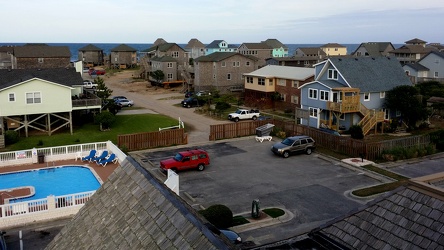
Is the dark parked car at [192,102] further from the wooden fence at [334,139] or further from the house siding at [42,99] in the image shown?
the house siding at [42,99]

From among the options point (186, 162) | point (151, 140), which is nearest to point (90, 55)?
point (151, 140)

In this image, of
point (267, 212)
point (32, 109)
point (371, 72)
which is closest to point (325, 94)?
point (371, 72)

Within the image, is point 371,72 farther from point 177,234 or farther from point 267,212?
point 177,234

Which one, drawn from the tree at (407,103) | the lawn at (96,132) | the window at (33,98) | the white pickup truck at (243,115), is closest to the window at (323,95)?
the tree at (407,103)

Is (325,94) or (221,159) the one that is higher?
(325,94)

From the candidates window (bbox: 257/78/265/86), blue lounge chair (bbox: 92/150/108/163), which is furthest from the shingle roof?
blue lounge chair (bbox: 92/150/108/163)

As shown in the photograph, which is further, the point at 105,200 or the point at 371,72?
the point at 371,72

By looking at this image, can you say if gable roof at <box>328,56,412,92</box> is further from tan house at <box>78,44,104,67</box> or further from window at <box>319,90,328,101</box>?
tan house at <box>78,44,104,67</box>
